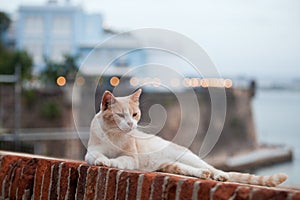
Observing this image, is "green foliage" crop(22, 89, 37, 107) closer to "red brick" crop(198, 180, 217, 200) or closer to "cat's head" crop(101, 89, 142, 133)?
"cat's head" crop(101, 89, 142, 133)

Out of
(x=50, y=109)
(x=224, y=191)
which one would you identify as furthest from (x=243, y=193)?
(x=50, y=109)

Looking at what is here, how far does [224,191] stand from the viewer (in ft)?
3.64

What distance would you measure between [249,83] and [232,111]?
1.43m

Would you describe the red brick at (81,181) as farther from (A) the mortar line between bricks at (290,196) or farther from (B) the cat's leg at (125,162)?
(A) the mortar line between bricks at (290,196)

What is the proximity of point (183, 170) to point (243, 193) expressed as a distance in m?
0.45

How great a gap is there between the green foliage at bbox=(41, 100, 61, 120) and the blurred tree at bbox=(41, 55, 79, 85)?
1229mm

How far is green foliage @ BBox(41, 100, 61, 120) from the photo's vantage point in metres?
16.1

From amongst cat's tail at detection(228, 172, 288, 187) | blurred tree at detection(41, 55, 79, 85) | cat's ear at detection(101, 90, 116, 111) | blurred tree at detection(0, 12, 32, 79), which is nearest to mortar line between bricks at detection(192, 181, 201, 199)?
cat's tail at detection(228, 172, 288, 187)

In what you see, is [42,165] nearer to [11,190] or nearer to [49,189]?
[49,189]

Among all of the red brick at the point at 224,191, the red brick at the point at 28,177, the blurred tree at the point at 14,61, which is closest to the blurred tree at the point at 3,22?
the blurred tree at the point at 14,61

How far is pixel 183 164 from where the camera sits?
1.55m

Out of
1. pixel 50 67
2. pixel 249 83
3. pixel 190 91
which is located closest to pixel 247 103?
pixel 249 83

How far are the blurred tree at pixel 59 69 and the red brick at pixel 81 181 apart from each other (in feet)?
52.4

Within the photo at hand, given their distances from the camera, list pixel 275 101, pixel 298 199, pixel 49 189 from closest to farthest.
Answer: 1. pixel 298 199
2. pixel 49 189
3. pixel 275 101
